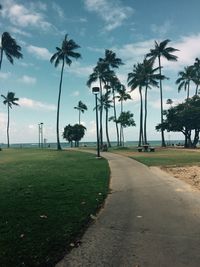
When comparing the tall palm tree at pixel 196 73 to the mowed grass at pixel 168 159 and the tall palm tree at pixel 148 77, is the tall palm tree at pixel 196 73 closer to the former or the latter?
the tall palm tree at pixel 148 77

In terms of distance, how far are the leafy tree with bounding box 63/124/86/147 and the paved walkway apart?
7132 cm

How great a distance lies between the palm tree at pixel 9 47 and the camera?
5378cm

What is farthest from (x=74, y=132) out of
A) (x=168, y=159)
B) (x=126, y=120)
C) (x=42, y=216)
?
(x=42, y=216)

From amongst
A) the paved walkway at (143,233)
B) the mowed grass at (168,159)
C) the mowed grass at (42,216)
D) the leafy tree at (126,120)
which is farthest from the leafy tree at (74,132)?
the paved walkway at (143,233)

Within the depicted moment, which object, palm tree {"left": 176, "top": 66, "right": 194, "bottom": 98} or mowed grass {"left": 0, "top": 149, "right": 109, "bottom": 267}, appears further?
palm tree {"left": 176, "top": 66, "right": 194, "bottom": 98}

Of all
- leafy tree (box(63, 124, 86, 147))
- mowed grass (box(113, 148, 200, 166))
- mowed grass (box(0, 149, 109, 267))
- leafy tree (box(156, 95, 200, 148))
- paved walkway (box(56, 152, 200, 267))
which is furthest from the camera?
leafy tree (box(63, 124, 86, 147))

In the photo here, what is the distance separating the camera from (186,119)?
6066 centimetres

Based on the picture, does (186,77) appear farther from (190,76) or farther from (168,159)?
(168,159)

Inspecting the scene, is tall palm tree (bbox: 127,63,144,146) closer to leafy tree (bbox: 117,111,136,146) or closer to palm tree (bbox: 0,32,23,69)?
leafy tree (bbox: 117,111,136,146)

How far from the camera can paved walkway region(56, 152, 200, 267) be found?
5375mm

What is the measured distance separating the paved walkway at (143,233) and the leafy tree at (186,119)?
165 feet

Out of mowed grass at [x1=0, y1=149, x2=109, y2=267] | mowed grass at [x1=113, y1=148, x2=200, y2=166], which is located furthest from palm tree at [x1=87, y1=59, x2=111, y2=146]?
mowed grass at [x1=0, y1=149, x2=109, y2=267]

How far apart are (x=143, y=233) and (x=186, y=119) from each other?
184 ft

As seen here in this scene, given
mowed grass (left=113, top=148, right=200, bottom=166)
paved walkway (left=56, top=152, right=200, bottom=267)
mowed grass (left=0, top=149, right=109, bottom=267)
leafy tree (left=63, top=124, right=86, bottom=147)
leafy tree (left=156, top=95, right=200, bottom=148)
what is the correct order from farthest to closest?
1. leafy tree (left=63, top=124, right=86, bottom=147)
2. leafy tree (left=156, top=95, right=200, bottom=148)
3. mowed grass (left=113, top=148, right=200, bottom=166)
4. mowed grass (left=0, top=149, right=109, bottom=267)
5. paved walkway (left=56, top=152, right=200, bottom=267)
